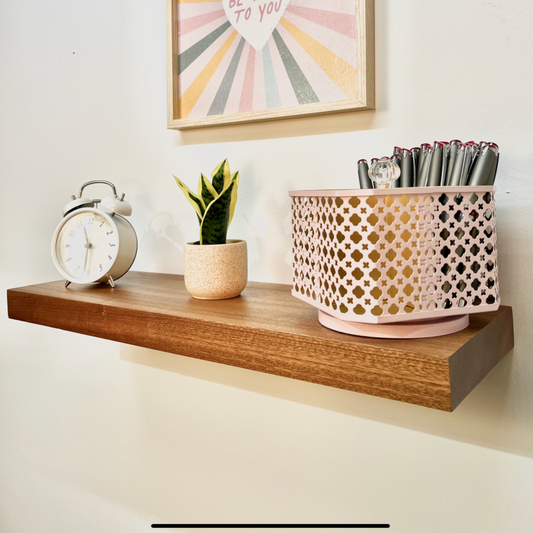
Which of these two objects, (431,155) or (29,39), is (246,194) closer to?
(431,155)

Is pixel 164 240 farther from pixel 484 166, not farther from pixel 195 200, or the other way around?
pixel 484 166

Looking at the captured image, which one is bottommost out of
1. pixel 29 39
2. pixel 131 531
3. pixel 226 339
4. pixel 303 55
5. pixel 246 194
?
pixel 131 531

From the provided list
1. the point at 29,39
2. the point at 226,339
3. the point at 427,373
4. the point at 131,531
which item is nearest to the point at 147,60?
the point at 29,39

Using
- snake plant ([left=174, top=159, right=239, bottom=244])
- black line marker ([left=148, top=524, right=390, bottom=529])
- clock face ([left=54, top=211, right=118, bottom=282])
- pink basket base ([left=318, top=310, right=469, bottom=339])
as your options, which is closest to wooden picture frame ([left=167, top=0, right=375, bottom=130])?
snake plant ([left=174, top=159, right=239, bottom=244])

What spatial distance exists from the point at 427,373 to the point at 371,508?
416mm

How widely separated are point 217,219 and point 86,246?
A: 0.84 feet

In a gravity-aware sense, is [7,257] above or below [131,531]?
above

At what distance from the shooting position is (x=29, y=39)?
107 centimetres

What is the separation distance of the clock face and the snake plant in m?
0.17

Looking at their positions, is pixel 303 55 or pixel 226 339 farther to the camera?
pixel 303 55

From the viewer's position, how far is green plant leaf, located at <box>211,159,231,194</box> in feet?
2.31

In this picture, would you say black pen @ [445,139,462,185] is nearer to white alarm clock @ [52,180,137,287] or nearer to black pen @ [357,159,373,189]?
black pen @ [357,159,373,189]

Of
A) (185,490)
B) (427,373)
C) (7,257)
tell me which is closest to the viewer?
(427,373)

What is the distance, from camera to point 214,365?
2.81 feet
